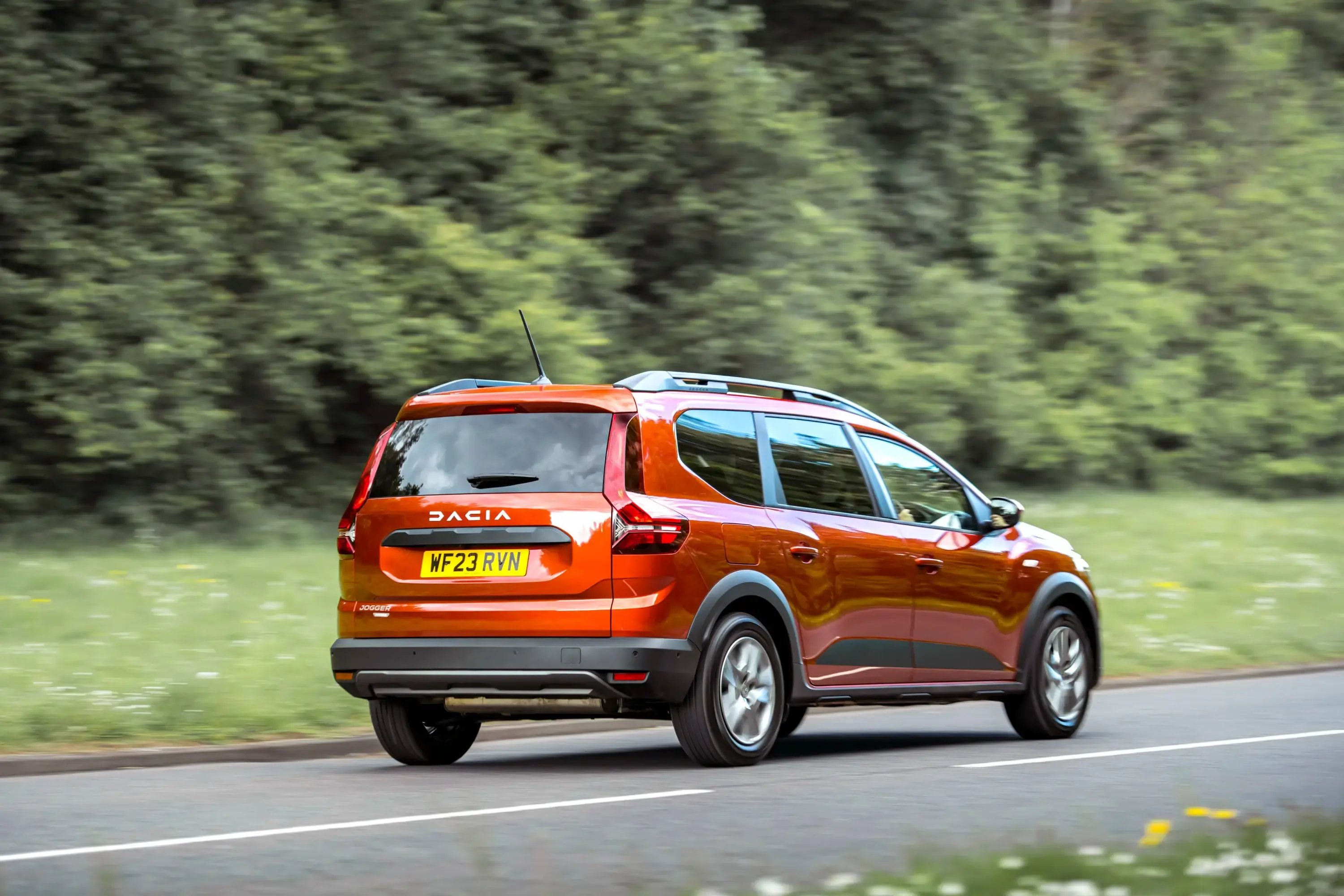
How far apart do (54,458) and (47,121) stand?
302cm

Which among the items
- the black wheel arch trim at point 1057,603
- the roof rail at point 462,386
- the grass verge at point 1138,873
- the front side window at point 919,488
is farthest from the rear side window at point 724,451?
the grass verge at point 1138,873

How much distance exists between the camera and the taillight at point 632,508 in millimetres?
8750

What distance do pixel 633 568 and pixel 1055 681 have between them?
3662 mm

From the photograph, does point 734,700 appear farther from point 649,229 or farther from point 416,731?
point 649,229

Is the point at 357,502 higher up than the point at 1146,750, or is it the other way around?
the point at 357,502

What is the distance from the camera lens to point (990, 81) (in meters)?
27.1

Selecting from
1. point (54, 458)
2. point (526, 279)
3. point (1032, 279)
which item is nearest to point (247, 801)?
point (54, 458)

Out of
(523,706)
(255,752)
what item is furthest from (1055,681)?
(255,752)

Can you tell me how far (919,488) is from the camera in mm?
10750

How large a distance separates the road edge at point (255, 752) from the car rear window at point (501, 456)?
1.79 m

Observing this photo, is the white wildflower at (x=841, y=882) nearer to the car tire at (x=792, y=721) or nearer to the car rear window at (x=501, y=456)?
the car rear window at (x=501, y=456)

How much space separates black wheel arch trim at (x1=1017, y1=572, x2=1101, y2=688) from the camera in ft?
36.4

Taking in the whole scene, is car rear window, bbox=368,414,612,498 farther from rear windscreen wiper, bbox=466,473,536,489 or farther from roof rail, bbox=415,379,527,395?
roof rail, bbox=415,379,527,395

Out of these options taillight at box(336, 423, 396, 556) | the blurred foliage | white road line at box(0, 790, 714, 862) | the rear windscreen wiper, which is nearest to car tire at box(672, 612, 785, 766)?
white road line at box(0, 790, 714, 862)
